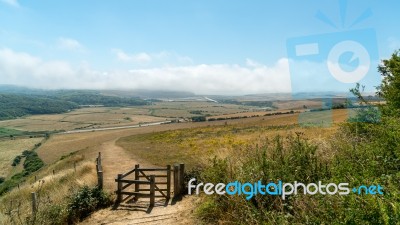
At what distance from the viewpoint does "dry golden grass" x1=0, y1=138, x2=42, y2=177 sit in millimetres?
63350

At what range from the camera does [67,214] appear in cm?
1130

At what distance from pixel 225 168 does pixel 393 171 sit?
14.8 ft

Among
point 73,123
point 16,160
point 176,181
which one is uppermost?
point 176,181

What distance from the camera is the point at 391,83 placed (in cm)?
1110

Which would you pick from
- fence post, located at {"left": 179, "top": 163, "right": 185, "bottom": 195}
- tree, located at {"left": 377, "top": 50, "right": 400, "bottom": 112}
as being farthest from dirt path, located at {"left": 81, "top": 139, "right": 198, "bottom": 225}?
tree, located at {"left": 377, "top": 50, "right": 400, "bottom": 112}

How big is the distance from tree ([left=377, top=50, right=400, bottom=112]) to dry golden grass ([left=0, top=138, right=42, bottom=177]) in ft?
207

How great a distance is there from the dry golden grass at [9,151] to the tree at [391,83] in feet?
207

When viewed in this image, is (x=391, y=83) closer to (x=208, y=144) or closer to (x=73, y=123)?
(x=208, y=144)

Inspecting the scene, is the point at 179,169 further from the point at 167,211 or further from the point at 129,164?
the point at 129,164

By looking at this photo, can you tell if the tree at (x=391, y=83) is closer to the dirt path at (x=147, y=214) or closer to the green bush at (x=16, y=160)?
the dirt path at (x=147, y=214)

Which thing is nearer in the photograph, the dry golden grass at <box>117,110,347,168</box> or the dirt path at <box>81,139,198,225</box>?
the dirt path at <box>81,139,198,225</box>

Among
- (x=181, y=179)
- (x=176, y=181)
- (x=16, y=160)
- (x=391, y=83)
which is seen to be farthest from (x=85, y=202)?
(x=16, y=160)

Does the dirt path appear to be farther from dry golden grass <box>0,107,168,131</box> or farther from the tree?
dry golden grass <box>0,107,168,131</box>

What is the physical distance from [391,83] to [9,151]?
299 ft
